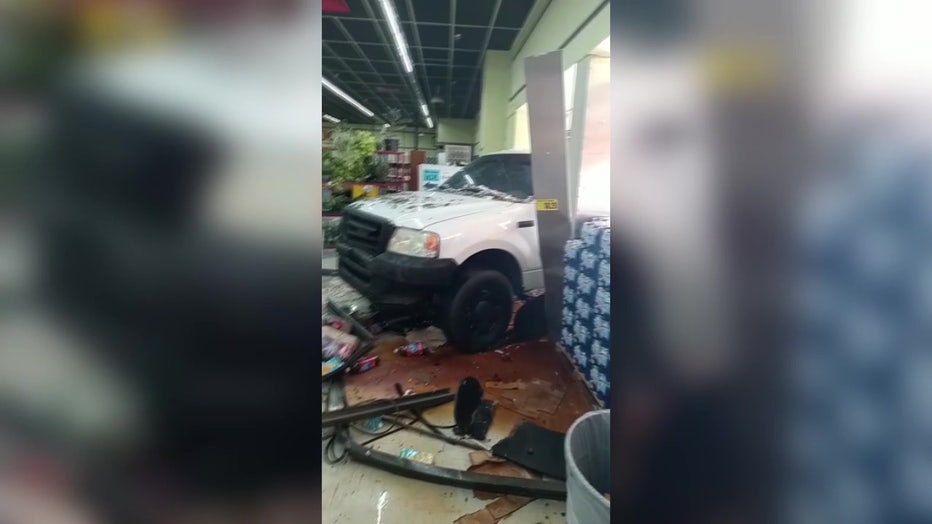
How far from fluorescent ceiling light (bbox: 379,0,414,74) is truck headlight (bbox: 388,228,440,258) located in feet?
12.6

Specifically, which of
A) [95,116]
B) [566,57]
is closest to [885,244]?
[95,116]

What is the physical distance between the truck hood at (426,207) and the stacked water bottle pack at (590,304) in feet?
2.65

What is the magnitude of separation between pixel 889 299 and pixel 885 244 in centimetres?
7

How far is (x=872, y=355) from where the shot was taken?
0.59m

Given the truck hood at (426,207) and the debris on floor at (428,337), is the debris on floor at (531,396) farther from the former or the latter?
the truck hood at (426,207)

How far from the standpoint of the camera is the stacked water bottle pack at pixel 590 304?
2273mm

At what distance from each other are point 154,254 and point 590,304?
2271 millimetres

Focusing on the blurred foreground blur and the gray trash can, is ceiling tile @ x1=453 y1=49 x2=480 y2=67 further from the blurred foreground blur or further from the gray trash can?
the blurred foreground blur

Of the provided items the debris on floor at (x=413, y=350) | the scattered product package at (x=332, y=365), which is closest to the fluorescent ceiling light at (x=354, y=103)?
the debris on floor at (x=413, y=350)

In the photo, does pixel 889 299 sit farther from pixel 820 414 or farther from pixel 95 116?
pixel 95 116

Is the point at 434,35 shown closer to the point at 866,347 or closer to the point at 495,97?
the point at 495,97

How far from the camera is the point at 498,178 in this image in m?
3.94

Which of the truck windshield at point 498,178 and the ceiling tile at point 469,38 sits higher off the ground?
the ceiling tile at point 469,38

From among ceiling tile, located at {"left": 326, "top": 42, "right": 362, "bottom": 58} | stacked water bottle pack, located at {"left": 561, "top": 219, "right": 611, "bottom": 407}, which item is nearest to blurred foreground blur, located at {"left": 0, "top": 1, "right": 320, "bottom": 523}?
stacked water bottle pack, located at {"left": 561, "top": 219, "right": 611, "bottom": 407}
